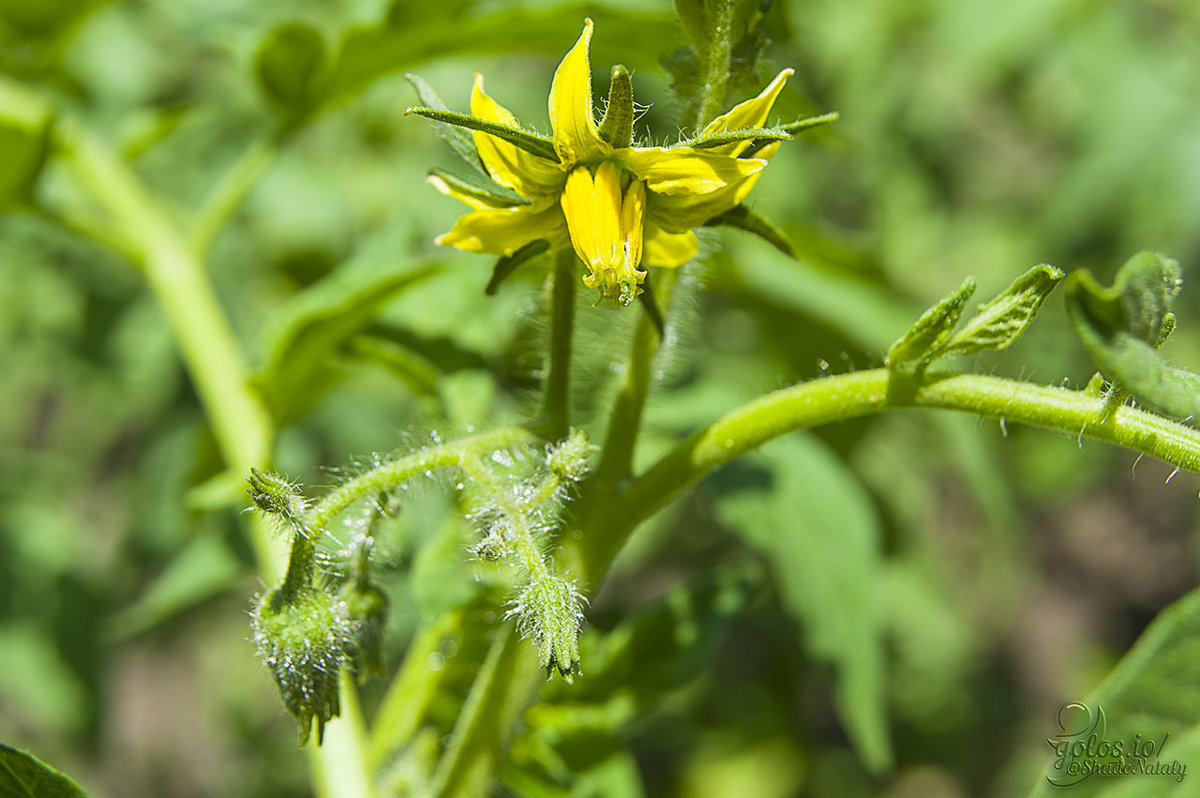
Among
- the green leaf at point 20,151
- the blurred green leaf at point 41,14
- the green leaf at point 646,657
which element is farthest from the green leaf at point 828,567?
the blurred green leaf at point 41,14

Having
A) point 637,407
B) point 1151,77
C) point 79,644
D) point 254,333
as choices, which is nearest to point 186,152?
point 254,333

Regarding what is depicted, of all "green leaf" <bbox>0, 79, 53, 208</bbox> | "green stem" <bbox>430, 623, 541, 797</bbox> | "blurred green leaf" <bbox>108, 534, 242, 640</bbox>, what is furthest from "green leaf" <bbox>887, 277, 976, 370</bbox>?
"green leaf" <bbox>0, 79, 53, 208</bbox>

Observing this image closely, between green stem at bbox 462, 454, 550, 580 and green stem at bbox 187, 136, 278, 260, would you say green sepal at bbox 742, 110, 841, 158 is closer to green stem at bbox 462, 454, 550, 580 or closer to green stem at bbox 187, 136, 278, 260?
green stem at bbox 462, 454, 550, 580

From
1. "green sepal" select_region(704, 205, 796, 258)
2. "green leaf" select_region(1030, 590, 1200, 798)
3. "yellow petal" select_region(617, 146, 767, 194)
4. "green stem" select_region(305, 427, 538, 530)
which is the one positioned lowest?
"green leaf" select_region(1030, 590, 1200, 798)

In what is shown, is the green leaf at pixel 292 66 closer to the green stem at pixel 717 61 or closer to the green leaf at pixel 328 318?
the green leaf at pixel 328 318

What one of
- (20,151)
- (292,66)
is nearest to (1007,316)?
(292,66)

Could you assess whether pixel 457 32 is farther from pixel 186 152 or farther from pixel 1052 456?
pixel 1052 456
